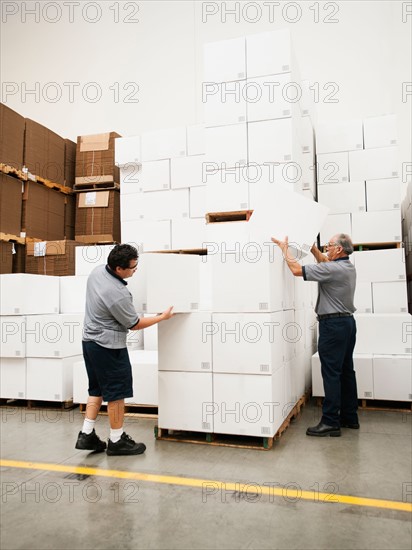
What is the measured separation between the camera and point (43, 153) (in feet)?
23.5

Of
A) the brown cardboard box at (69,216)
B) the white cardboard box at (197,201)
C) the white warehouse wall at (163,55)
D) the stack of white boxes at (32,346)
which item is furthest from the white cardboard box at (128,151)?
the stack of white boxes at (32,346)

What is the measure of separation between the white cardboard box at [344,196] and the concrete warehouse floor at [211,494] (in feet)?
9.39

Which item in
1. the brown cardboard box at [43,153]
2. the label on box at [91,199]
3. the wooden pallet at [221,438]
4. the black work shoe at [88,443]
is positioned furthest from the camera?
the label on box at [91,199]

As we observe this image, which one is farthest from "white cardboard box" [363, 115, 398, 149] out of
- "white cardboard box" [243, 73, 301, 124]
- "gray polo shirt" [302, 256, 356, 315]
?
"gray polo shirt" [302, 256, 356, 315]

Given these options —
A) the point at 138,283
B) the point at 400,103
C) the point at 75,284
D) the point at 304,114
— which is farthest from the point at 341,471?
the point at 400,103

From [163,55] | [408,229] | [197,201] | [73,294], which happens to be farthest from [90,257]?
[163,55]

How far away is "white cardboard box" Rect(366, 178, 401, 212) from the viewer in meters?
5.74

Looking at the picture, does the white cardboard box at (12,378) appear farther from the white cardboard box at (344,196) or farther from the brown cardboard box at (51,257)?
the white cardboard box at (344,196)

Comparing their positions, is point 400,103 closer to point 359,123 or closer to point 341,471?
point 359,123

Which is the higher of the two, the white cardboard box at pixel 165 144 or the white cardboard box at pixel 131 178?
the white cardboard box at pixel 165 144

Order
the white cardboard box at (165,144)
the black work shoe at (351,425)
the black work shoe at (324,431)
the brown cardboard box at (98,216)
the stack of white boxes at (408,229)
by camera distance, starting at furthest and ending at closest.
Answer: the brown cardboard box at (98,216) → the stack of white boxes at (408,229) → the white cardboard box at (165,144) → the black work shoe at (351,425) → the black work shoe at (324,431)

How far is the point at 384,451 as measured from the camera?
11.6 ft

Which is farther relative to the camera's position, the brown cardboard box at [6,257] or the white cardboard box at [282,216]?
the brown cardboard box at [6,257]

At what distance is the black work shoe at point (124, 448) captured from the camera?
11.6 ft
